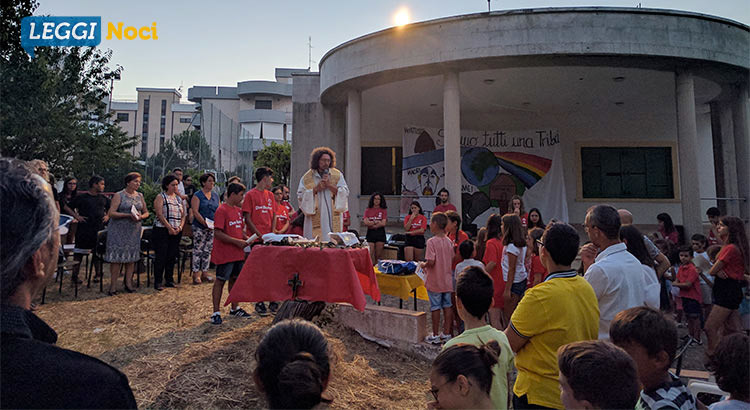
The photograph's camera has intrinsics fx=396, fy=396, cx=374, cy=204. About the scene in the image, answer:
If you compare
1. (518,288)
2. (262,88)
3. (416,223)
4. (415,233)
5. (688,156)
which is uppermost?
(262,88)

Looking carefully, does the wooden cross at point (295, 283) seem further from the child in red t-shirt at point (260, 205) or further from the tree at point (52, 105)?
the tree at point (52, 105)

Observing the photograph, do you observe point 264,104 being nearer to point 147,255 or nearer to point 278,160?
point 278,160

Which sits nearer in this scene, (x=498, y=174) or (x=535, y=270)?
(x=535, y=270)

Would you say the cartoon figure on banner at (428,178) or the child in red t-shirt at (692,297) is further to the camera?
the cartoon figure on banner at (428,178)

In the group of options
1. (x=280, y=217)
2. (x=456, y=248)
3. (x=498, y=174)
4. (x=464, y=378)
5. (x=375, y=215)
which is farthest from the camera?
(x=498, y=174)

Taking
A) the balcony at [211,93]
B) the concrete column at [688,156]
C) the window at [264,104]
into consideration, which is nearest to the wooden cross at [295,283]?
the concrete column at [688,156]

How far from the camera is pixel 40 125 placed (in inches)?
480

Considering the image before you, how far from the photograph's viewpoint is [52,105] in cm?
1255

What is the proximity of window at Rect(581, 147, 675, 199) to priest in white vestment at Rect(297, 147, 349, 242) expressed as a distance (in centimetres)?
1142

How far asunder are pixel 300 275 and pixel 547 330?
2.53 meters

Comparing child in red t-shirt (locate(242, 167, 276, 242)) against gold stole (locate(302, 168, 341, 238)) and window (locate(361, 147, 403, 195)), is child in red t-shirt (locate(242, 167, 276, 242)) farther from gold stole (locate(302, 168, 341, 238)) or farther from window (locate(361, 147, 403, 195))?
window (locate(361, 147, 403, 195))

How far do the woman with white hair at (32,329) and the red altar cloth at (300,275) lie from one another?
2.90 metres

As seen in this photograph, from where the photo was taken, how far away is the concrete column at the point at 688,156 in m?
8.91

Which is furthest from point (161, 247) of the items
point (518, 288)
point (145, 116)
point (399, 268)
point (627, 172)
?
point (145, 116)
